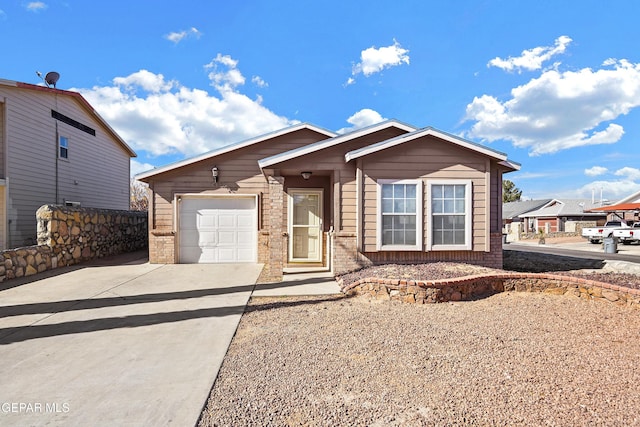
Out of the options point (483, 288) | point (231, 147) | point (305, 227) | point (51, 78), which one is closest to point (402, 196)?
point (483, 288)

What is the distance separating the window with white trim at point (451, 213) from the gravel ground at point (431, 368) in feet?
7.70

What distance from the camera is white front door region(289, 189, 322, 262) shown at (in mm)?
9867

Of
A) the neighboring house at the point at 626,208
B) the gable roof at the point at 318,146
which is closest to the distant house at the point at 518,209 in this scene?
the neighboring house at the point at 626,208

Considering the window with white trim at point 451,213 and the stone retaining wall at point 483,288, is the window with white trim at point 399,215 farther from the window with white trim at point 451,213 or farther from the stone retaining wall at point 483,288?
the stone retaining wall at point 483,288

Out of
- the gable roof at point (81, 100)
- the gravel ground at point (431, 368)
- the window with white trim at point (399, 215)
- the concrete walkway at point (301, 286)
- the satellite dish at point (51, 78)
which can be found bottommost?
the gravel ground at point (431, 368)

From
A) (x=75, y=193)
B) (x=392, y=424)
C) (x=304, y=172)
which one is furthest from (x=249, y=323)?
(x=75, y=193)

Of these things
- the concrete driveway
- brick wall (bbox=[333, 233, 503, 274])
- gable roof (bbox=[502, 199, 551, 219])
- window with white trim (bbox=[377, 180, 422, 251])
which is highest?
gable roof (bbox=[502, 199, 551, 219])

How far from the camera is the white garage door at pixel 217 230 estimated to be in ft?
32.8

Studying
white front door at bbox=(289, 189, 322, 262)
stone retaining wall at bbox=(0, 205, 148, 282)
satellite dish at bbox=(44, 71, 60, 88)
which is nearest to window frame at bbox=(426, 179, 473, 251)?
white front door at bbox=(289, 189, 322, 262)

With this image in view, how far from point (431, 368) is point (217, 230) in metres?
8.17

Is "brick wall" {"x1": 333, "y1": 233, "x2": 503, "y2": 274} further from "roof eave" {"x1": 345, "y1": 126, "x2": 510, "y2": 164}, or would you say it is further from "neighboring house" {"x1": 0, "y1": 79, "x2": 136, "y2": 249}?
"neighboring house" {"x1": 0, "y1": 79, "x2": 136, "y2": 249}

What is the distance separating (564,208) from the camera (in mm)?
34938

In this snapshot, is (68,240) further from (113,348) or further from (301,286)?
(113,348)

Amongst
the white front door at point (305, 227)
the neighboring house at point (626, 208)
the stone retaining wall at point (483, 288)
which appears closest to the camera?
the stone retaining wall at point (483, 288)
